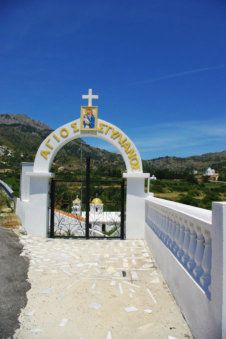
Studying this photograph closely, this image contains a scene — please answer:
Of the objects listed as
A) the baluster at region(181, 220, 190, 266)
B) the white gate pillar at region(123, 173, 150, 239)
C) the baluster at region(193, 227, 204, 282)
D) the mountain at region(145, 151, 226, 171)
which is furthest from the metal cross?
the mountain at region(145, 151, 226, 171)

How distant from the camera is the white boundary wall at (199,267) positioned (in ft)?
7.14

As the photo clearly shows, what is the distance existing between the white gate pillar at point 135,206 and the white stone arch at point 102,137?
281mm

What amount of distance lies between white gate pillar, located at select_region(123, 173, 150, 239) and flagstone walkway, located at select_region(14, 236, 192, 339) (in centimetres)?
174

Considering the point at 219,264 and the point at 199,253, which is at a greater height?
the point at 219,264

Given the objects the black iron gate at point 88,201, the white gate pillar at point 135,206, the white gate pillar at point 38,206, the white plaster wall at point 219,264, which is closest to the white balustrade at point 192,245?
the white plaster wall at point 219,264

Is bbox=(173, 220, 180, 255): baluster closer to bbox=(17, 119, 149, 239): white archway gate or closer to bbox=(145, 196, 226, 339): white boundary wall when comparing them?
bbox=(145, 196, 226, 339): white boundary wall

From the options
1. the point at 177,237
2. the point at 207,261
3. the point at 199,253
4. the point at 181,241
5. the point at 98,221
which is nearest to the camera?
the point at 207,261

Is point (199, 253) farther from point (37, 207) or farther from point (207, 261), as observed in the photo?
point (37, 207)

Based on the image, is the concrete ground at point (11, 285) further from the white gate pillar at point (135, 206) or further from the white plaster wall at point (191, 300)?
the white gate pillar at point (135, 206)

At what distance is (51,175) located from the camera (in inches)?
320

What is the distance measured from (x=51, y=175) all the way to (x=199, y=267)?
6.01m

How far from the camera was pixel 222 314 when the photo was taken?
2.12 metres

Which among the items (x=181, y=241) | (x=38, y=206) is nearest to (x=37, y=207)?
(x=38, y=206)

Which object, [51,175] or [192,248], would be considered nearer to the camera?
[192,248]
